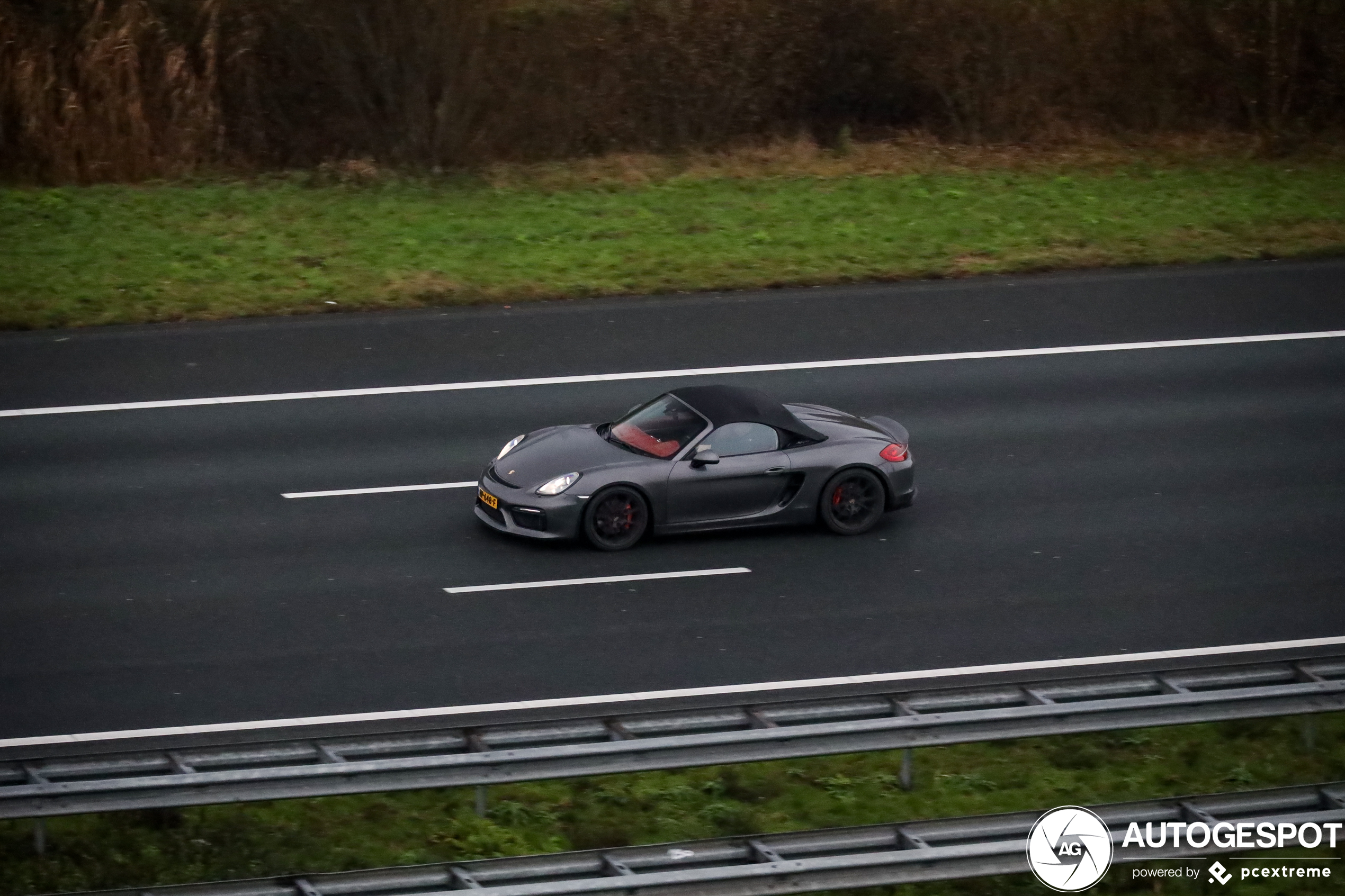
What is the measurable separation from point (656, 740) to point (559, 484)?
4513 mm

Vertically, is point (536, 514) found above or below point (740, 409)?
below

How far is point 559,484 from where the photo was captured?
Result: 45.2 ft

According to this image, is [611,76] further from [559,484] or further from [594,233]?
[559,484]

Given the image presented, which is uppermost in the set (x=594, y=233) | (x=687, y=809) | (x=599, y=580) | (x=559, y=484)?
(x=594, y=233)

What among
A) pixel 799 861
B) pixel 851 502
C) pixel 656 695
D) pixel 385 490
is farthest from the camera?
pixel 385 490

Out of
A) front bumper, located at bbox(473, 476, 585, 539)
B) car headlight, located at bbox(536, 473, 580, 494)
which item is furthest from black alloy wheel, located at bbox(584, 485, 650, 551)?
car headlight, located at bbox(536, 473, 580, 494)

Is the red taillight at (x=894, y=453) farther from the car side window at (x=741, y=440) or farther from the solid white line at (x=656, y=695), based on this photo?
the solid white line at (x=656, y=695)

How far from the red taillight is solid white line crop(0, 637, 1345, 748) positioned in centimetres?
284

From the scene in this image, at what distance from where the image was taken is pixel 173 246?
22125 millimetres

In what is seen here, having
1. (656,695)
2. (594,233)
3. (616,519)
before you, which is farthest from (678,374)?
(656,695)

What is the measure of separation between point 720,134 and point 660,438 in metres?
14.4

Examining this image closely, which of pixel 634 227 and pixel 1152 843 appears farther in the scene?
pixel 634 227

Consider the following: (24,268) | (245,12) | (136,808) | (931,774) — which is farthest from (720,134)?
(136,808)

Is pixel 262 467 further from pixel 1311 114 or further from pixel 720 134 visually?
pixel 1311 114
